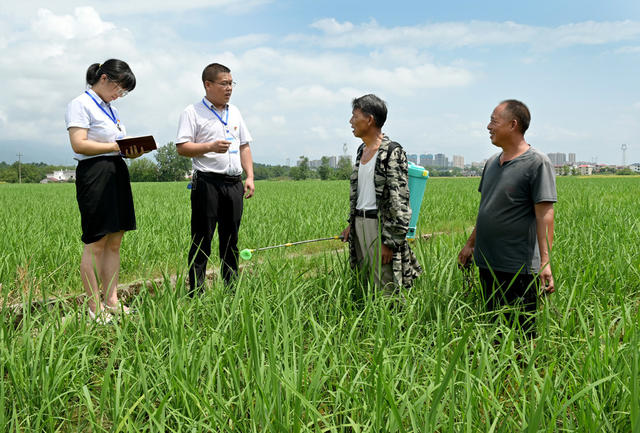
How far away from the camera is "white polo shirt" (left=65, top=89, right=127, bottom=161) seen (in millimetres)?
2926

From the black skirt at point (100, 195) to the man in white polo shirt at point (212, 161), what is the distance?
600mm

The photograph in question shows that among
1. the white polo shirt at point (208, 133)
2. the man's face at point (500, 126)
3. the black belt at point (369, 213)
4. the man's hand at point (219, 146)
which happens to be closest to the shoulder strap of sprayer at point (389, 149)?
the black belt at point (369, 213)

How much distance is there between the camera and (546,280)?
7.95 feet

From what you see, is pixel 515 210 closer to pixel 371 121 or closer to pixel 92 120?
pixel 371 121

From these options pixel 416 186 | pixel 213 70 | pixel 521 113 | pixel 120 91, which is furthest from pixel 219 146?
pixel 521 113

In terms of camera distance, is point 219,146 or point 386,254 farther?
point 219,146

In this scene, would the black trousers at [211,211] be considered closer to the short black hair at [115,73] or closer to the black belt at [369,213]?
the short black hair at [115,73]

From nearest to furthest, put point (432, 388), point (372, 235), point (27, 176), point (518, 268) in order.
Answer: point (432, 388), point (518, 268), point (372, 235), point (27, 176)

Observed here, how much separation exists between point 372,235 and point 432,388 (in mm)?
1318

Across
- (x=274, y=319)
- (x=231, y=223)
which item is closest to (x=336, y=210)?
(x=231, y=223)

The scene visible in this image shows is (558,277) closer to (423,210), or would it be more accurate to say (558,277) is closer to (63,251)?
(63,251)

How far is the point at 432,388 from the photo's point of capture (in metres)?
1.66

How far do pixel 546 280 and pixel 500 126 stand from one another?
90 centimetres

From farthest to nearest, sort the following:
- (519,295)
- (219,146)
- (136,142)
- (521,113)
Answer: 1. (219,146)
2. (136,142)
3. (519,295)
4. (521,113)
